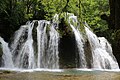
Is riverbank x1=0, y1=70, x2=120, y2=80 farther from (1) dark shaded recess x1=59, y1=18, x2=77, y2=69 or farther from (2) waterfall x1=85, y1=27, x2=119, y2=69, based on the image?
(2) waterfall x1=85, y1=27, x2=119, y2=69

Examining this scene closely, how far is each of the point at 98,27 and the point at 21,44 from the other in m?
8.46

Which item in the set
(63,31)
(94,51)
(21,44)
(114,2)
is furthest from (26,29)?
(114,2)

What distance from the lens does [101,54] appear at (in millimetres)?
19953

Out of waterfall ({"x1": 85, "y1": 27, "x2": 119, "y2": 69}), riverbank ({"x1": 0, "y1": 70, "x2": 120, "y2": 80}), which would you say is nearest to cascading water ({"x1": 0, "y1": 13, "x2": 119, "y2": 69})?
waterfall ({"x1": 85, "y1": 27, "x2": 119, "y2": 69})

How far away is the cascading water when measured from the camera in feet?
60.6

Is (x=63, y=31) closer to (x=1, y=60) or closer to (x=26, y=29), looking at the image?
(x=26, y=29)

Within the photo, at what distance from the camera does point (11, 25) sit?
68.5ft

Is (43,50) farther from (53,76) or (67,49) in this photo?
(53,76)

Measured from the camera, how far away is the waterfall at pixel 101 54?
62.8 ft

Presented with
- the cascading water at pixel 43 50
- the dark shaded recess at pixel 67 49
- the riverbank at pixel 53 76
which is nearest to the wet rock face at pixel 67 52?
the dark shaded recess at pixel 67 49

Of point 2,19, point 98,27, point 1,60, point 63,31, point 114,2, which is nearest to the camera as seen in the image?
point 114,2

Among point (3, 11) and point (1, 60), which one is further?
point (3, 11)

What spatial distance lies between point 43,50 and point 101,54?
13.6 ft

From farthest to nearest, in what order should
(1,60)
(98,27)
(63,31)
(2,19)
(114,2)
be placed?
(98,27) → (2,19) → (63,31) → (1,60) → (114,2)
